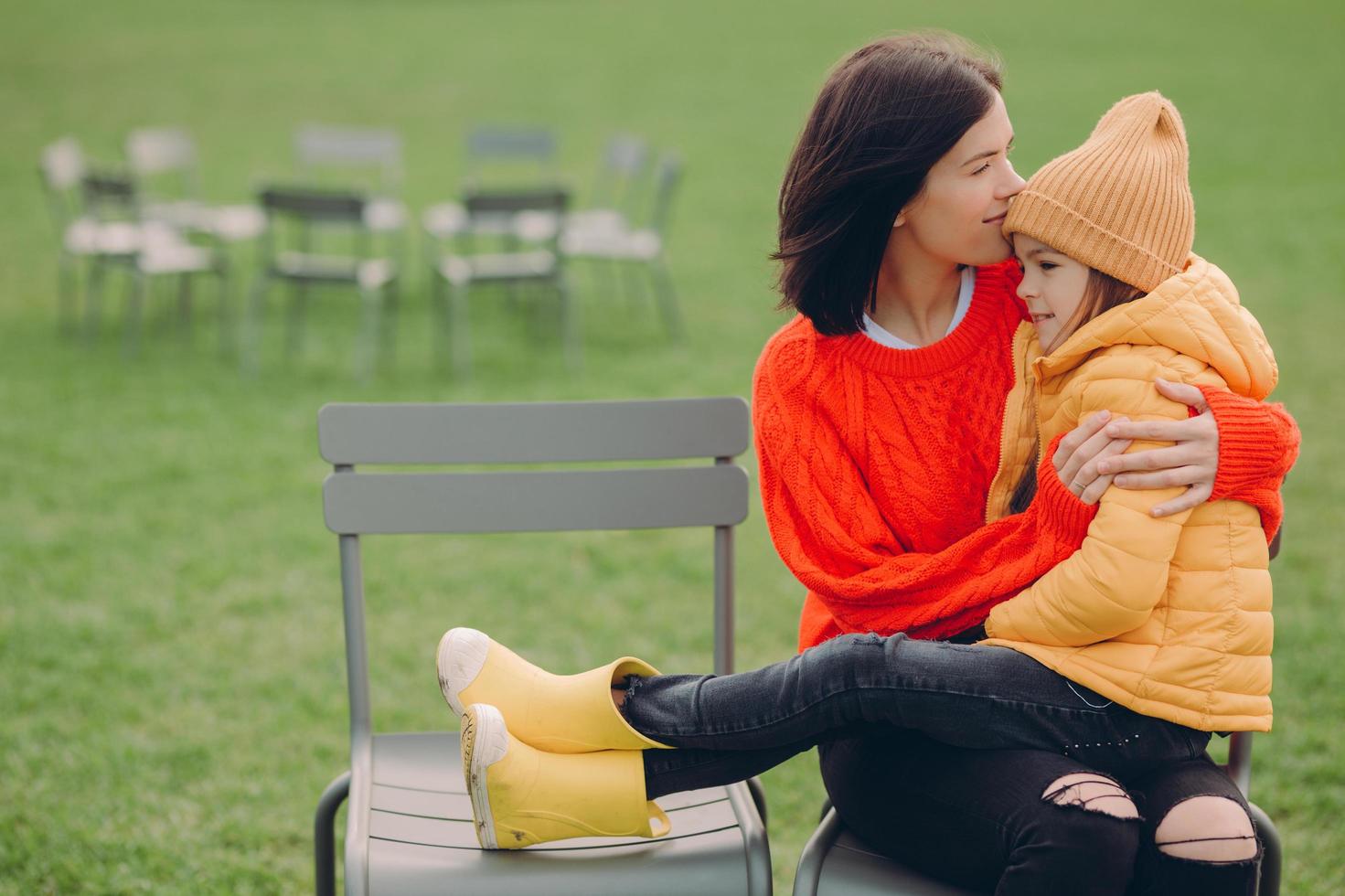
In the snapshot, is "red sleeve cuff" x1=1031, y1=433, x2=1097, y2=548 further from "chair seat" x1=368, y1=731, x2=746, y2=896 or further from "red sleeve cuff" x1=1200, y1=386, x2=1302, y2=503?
"chair seat" x1=368, y1=731, x2=746, y2=896

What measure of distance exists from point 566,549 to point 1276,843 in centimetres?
283

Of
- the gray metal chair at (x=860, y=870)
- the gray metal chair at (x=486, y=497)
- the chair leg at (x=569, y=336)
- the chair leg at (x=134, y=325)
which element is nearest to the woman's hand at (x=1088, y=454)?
the gray metal chair at (x=860, y=870)

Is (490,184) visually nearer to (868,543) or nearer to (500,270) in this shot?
(500,270)

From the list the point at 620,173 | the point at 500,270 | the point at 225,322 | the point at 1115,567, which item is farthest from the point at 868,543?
the point at 620,173

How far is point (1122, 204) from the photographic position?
1.63 metres

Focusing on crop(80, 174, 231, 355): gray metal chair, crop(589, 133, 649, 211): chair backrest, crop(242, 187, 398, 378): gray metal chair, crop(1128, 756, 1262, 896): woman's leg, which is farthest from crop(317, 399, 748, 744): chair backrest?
crop(589, 133, 649, 211): chair backrest

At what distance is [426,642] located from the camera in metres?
3.63

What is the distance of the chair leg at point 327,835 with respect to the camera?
1915mm

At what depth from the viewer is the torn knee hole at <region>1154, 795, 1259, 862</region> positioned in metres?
1.49

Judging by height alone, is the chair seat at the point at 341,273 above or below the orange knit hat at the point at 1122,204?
below

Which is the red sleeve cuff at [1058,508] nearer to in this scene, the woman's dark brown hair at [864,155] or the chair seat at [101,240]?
the woman's dark brown hair at [864,155]

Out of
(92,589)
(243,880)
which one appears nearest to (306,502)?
(92,589)

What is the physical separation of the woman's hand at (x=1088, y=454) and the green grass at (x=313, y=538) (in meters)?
0.69

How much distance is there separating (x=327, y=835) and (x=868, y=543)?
3.01 feet
